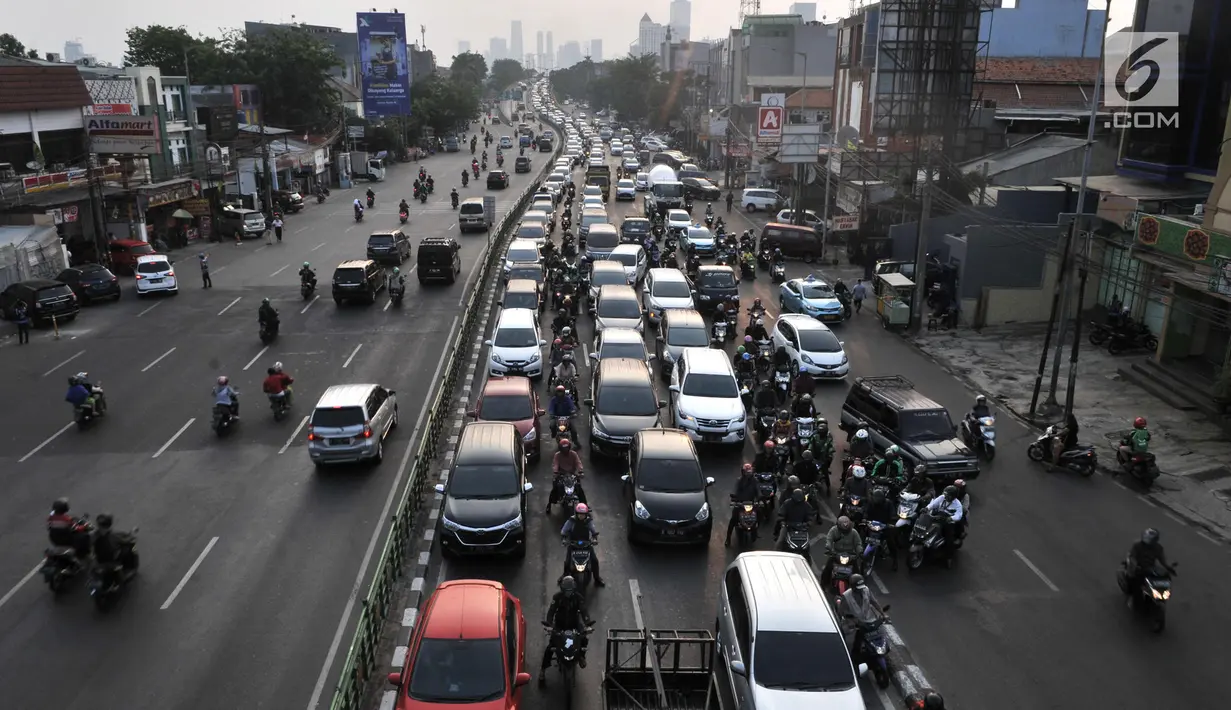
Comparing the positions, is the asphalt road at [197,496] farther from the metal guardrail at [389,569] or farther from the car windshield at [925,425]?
the car windshield at [925,425]

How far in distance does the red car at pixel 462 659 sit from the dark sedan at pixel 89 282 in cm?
2914

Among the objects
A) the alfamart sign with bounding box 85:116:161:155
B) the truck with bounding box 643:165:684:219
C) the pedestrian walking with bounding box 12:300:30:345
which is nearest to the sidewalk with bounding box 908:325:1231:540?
the pedestrian walking with bounding box 12:300:30:345

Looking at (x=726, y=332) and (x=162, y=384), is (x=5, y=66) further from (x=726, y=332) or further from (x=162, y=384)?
(x=726, y=332)

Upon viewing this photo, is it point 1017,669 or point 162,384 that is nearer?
point 1017,669

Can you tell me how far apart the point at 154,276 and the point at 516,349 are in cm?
1858

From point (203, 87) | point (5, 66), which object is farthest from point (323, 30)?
point (5, 66)

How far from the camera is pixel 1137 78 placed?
28406mm

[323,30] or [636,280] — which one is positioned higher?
[323,30]

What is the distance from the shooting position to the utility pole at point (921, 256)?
28.5 metres

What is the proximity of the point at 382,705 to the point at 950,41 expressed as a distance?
45087mm

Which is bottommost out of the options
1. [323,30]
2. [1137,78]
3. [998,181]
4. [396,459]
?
[396,459]

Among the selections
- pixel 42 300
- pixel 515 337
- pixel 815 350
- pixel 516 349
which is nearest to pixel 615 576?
pixel 516 349

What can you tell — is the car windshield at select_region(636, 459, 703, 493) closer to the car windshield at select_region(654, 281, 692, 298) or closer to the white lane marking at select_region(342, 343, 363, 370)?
the white lane marking at select_region(342, 343, 363, 370)

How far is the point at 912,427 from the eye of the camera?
59.9 feet
